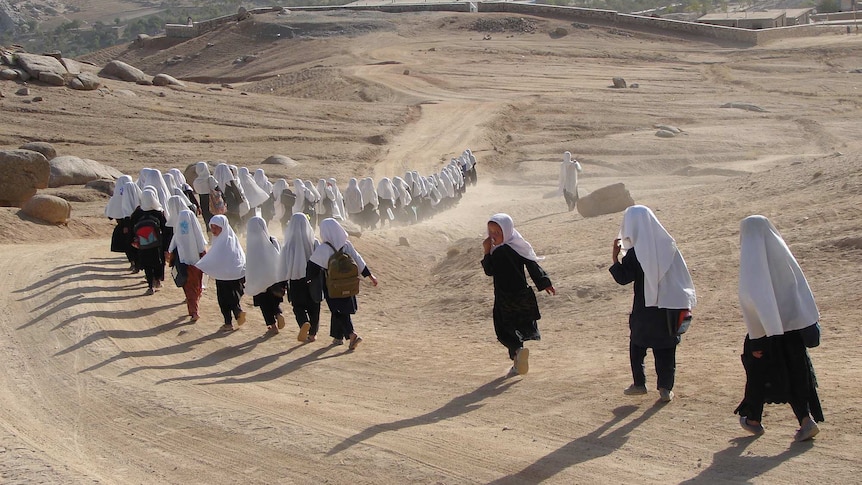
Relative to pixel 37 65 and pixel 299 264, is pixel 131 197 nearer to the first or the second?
pixel 299 264

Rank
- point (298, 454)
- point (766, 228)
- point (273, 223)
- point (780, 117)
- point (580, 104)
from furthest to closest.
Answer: point (580, 104) < point (780, 117) < point (273, 223) < point (298, 454) < point (766, 228)

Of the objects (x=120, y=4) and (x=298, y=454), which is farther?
(x=120, y=4)

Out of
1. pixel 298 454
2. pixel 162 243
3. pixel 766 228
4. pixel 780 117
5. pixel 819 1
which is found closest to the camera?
pixel 766 228

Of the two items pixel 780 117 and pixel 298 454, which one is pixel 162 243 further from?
pixel 780 117

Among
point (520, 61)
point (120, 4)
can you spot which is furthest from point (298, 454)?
point (120, 4)

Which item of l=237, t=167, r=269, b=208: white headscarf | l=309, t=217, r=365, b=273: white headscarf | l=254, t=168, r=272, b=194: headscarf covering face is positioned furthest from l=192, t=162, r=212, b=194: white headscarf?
l=309, t=217, r=365, b=273: white headscarf

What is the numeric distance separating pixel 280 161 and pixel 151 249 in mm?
15803

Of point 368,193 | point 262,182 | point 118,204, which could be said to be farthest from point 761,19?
point 118,204

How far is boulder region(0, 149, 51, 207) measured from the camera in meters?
19.6

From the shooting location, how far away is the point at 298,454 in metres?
6.82

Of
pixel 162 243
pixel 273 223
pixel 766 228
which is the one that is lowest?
pixel 273 223

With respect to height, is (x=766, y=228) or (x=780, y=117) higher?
(x=766, y=228)

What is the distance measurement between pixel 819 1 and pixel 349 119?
153 feet

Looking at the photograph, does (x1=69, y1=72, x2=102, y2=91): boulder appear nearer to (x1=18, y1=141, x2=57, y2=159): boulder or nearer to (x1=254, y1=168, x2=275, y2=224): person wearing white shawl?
(x1=18, y1=141, x2=57, y2=159): boulder
